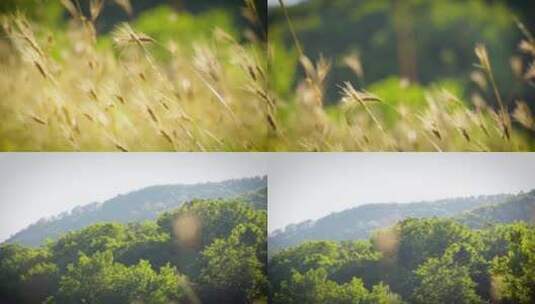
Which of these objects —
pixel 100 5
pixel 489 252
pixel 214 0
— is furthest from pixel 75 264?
pixel 489 252

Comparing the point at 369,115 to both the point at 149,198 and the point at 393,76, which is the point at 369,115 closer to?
the point at 393,76

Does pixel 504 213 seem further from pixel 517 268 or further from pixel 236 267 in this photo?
pixel 236 267

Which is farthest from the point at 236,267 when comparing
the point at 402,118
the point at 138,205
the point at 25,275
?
the point at 402,118

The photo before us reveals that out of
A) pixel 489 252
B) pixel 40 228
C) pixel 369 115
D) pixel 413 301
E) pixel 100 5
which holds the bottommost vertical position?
pixel 413 301

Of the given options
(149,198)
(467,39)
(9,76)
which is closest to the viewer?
(9,76)

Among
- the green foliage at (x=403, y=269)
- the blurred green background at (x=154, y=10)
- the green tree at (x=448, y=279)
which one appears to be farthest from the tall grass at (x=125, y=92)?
the green tree at (x=448, y=279)
